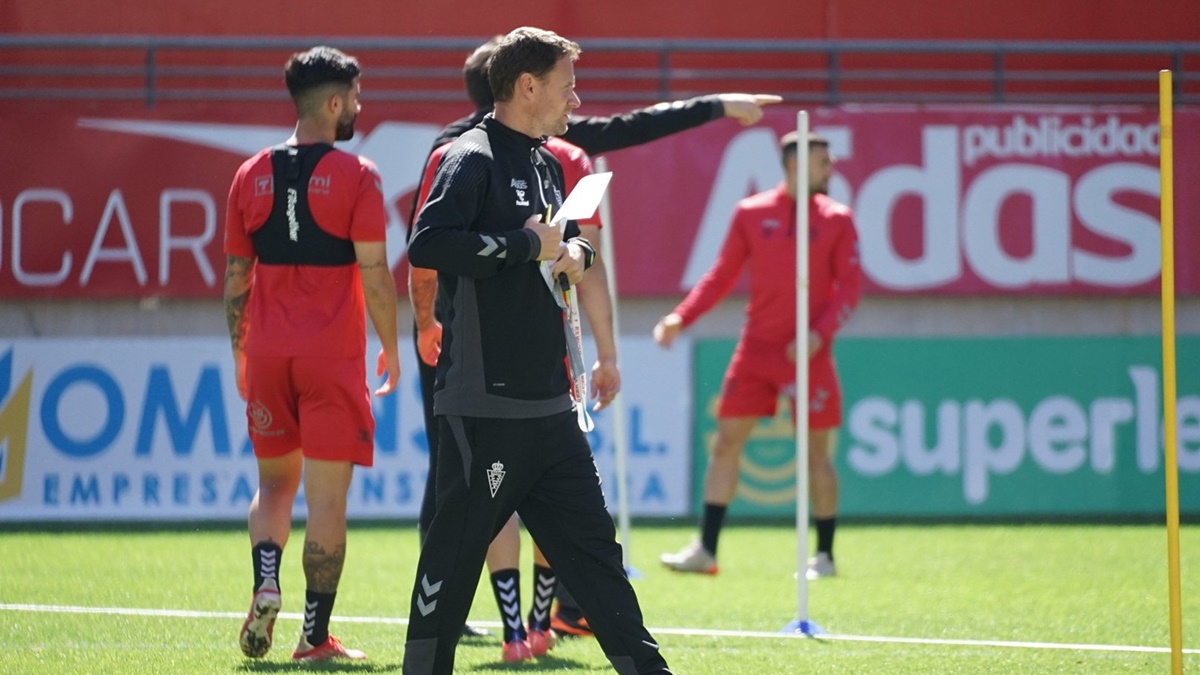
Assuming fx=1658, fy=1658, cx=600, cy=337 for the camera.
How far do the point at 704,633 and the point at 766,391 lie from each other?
2692 mm

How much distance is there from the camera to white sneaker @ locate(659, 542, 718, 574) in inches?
347

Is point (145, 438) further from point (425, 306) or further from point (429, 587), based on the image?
point (429, 587)

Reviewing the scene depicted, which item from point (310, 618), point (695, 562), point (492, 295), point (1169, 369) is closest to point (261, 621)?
point (310, 618)

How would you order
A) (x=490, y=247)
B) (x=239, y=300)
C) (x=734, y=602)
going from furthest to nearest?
(x=734, y=602) < (x=239, y=300) < (x=490, y=247)

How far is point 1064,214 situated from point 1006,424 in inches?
62.9

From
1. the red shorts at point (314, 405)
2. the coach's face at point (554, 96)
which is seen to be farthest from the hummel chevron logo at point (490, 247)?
the red shorts at point (314, 405)

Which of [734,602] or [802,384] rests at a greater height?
[802,384]

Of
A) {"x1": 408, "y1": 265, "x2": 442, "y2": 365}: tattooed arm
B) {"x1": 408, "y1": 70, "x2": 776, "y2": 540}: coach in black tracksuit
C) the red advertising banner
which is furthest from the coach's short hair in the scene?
the red advertising banner

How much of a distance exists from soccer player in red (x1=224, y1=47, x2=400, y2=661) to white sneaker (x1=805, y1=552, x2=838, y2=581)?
11.6 feet

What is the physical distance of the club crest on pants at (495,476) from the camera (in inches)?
180

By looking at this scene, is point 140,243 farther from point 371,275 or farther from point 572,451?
point 572,451

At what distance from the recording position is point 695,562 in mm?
8820

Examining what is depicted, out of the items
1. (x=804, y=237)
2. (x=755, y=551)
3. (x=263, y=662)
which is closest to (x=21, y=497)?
(x=755, y=551)

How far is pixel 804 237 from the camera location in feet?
21.6
